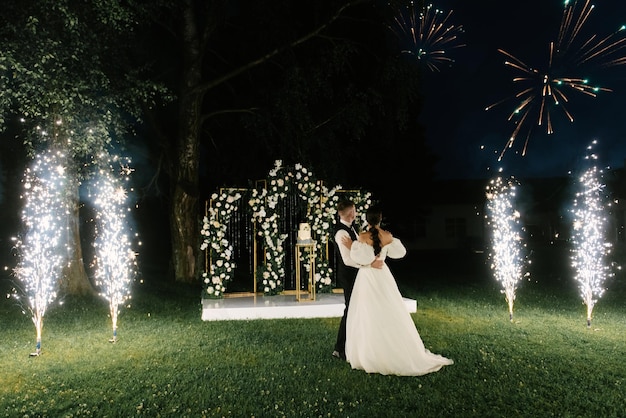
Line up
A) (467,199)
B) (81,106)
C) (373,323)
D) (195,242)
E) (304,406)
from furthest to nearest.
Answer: (467,199) → (195,242) → (81,106) → (373,323) → (304,406)

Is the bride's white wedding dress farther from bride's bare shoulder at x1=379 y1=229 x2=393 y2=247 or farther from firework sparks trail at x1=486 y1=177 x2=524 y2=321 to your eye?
firework sparks trail at x1=486 y1=177 x2=524 y2=321

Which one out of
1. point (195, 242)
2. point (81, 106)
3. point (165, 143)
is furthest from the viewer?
point (165, 143)

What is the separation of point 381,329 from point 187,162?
1081 cm

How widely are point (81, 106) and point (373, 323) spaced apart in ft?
26.7

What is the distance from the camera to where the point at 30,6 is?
1046 cm

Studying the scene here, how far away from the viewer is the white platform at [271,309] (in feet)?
35.6

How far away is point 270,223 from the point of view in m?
12.4

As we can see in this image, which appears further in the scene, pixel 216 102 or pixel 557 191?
pixel 557 191

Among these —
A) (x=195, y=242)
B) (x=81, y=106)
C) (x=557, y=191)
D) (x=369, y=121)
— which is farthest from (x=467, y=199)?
(x=81, y=106)

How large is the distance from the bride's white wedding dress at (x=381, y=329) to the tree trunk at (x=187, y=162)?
10.3 m

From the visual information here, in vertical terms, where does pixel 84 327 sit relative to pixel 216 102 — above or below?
below

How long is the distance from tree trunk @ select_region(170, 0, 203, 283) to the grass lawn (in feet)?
15.4

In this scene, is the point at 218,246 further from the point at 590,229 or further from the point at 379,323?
the point at 590,229

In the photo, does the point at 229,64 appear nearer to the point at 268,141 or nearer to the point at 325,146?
the point at 268,141
